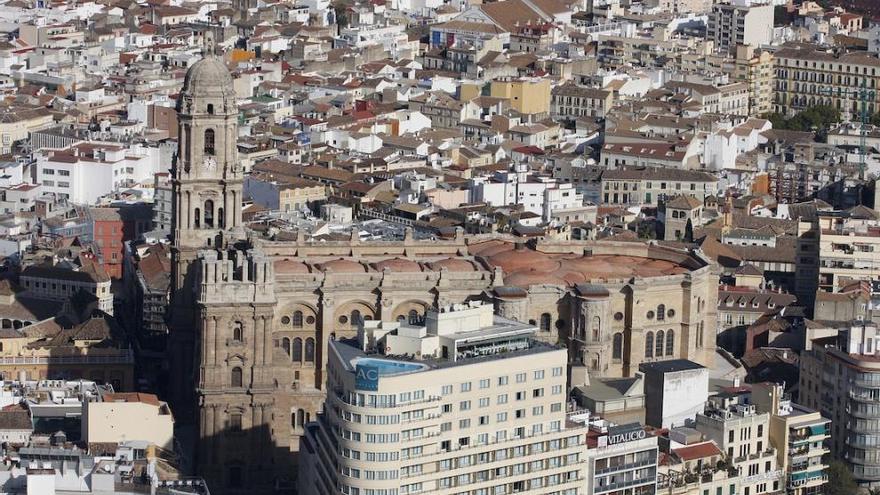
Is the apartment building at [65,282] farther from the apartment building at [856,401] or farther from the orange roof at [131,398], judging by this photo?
the apartment building at [856,401]

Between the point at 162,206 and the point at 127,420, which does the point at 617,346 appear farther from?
the point at 162,206

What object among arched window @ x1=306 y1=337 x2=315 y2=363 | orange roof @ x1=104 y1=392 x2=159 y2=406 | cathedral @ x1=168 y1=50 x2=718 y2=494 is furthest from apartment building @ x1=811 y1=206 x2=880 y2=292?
orange roof @ x1=104 y1=392 x2=159 y2=406

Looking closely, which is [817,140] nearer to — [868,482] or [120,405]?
[868,482]

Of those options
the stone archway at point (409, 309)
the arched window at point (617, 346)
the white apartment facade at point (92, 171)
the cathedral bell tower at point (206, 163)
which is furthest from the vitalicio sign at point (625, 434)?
the white apartment facade at point (92, 171)

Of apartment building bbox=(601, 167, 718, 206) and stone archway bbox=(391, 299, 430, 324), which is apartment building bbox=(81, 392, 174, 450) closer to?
stone archway bbox=(391, 299, 430, 324)

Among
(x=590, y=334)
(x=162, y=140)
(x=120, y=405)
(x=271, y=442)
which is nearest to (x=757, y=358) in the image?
(x=590, y=334)

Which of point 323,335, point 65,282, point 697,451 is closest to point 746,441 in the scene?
point 697,451

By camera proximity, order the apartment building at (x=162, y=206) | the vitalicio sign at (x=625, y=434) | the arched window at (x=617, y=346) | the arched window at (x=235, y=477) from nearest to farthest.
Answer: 1. the vitalicio sign at (x=625, y=434)
2. the arched window at (x=235, y=477)
3. the arched window at (x=617, y=346)
4. the apartment building at (x=162, y=206)
